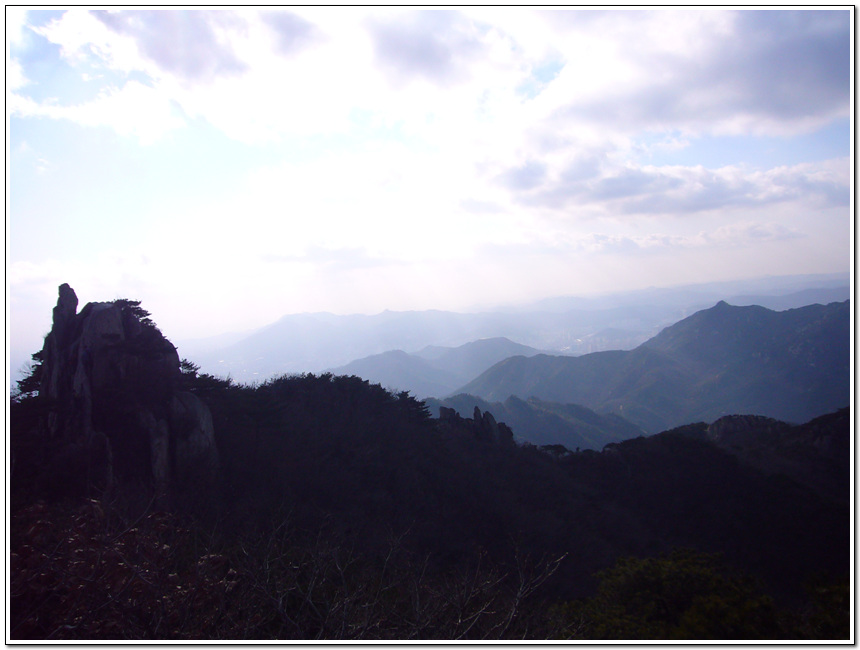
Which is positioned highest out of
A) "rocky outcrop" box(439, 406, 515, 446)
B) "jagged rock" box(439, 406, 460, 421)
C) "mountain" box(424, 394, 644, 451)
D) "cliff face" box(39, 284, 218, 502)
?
"cliff face" box(39, 284, 218, 502)

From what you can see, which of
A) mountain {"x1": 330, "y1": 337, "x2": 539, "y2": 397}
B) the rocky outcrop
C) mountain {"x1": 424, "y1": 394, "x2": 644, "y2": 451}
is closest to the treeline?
the rocky outcrop

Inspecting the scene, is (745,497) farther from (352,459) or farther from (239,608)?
(239,608)

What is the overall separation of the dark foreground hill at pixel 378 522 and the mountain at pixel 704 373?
73.4m

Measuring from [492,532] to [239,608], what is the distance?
14.1m

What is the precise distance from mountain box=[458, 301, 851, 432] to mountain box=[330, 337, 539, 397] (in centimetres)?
1638

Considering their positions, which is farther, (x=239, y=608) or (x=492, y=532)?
(x=492, y=532)

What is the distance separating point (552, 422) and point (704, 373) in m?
76.5

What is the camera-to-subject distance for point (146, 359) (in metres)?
16.3

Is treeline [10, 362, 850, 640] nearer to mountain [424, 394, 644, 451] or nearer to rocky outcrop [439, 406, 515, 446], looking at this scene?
rocky outcrop [439, 406, 515, 446]

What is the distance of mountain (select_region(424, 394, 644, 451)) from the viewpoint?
74.8m

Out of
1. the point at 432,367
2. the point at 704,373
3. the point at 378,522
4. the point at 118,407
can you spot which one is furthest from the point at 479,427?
the point at 432,367

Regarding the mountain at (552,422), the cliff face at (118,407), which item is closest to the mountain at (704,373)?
the mountain at (552,422)

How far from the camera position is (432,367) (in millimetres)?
165250

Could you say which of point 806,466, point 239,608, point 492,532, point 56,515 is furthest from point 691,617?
point 806,466
